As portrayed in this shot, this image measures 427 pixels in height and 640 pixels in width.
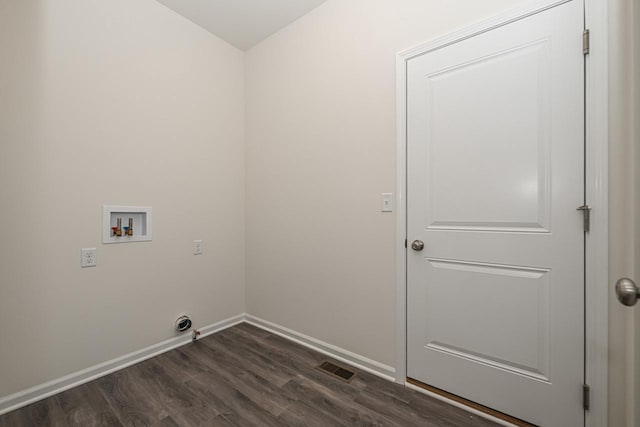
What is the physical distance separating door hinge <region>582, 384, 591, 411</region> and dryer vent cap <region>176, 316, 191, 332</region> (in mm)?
2548

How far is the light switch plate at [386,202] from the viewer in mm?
1846

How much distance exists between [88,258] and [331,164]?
5.86ft

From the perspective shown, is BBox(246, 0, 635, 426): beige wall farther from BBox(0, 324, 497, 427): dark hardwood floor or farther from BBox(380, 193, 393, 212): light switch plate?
BBox(0, 324, 497, 427): dark hardwood floor

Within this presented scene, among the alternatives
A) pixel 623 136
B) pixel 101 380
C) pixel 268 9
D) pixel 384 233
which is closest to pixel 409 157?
pixel 384 233

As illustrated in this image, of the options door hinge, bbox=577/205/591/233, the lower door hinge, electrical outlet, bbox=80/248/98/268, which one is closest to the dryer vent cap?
electrical outlet, bbox=80/248/98/268

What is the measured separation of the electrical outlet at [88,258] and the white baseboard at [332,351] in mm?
1425

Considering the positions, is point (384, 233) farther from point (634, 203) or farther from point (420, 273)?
point (634, 203)

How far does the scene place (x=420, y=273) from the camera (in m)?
1.73

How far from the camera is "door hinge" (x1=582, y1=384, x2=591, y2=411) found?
49.4 inches

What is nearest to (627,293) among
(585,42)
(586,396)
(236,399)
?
(586,396)

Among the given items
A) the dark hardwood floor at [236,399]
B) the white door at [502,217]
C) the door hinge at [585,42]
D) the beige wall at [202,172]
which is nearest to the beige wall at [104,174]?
the beige wall at [202,172]

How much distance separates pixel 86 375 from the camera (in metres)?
1.83

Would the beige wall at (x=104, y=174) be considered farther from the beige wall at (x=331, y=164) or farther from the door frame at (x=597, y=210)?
the door frame at (x=597, y=210)

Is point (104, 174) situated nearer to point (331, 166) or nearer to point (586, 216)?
point (331, 166)
